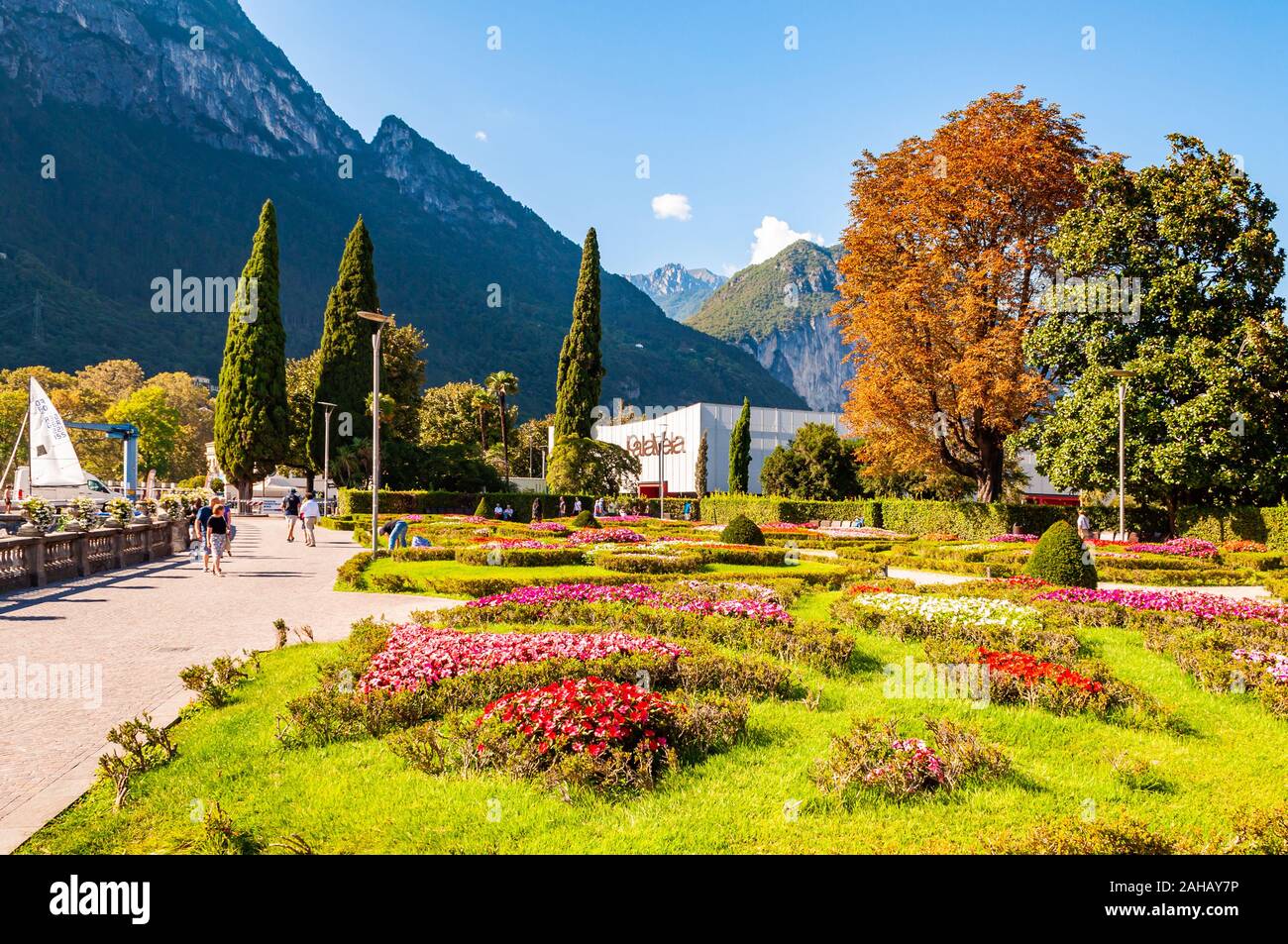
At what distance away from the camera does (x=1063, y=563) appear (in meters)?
13.6

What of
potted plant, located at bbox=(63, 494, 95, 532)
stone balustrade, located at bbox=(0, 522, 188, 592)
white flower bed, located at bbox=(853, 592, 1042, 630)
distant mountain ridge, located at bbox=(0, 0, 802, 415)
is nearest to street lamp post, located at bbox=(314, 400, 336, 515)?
potted plant, located at bbox=(63, 494, 95, 532)

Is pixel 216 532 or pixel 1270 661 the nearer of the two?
pixel 1270 661

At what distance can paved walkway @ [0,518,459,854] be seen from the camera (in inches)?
201

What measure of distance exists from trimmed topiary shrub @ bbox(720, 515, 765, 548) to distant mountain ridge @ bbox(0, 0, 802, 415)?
109 metres

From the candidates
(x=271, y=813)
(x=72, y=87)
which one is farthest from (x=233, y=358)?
(x=72, y=87)

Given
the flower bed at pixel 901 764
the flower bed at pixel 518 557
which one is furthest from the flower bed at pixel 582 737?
the flower bed at pixel 518 557

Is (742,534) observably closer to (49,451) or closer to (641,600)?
(641,600)

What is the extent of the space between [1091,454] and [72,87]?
683 feet

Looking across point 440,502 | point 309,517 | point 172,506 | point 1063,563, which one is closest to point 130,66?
point 440,502

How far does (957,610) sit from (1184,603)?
13.1 ft

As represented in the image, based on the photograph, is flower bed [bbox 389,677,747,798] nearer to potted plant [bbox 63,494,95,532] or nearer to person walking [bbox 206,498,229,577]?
person walking [bbox 206,498,229,577]

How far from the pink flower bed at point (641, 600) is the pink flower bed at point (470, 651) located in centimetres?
240
